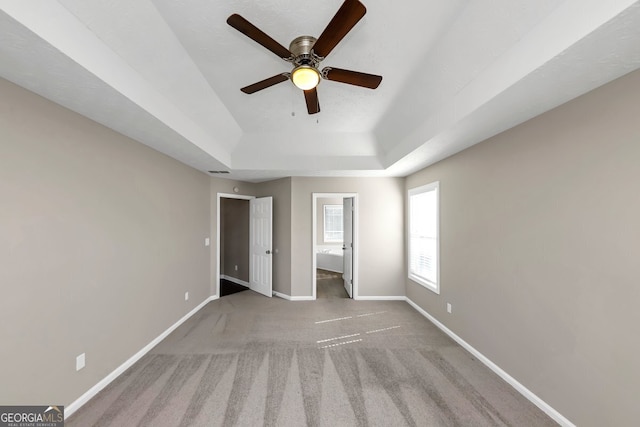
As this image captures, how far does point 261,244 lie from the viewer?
5.21m

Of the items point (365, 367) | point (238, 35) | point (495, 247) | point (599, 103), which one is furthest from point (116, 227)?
point (599, 103)

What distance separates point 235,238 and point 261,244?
1298mm

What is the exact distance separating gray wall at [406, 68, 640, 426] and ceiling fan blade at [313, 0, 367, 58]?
5.55 feet

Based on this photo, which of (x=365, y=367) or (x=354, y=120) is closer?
(x=365, y=367)

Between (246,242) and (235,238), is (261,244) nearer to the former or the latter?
(246,242)

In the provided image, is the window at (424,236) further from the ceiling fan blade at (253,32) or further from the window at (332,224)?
the window at (332,224)

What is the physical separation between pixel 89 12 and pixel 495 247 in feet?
11.7

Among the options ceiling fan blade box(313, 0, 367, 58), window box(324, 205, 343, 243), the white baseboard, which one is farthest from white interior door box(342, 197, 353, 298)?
ceiling fan blade box(313, 0, 367, 58)

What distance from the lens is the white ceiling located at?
131cm

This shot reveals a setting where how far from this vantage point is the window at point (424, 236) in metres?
3.82

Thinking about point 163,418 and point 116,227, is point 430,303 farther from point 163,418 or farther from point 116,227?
point 116,227

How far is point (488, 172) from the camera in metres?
2.69

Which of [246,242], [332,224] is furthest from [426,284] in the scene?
[332,224]

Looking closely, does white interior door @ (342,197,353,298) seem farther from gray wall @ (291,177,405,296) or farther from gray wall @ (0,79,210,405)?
gray wall @ (0,79,210,405)
